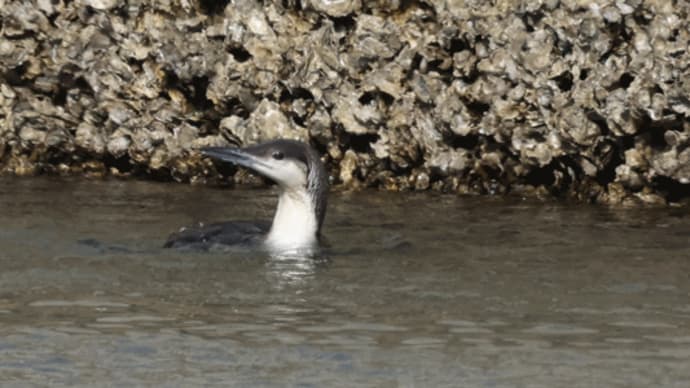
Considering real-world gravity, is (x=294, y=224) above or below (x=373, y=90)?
below

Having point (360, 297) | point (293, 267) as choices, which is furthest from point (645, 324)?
point (293, 267)

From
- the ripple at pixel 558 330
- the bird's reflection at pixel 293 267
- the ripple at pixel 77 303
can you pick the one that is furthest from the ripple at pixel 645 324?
the ripple at pixel 77 303

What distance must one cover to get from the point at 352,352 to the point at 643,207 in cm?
490

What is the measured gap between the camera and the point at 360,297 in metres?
9.66

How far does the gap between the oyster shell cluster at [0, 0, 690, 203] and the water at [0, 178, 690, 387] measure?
0.40m

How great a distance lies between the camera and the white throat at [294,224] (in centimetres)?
1142

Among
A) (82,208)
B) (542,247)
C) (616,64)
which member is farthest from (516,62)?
(82,208)

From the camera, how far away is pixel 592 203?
42.4 feet

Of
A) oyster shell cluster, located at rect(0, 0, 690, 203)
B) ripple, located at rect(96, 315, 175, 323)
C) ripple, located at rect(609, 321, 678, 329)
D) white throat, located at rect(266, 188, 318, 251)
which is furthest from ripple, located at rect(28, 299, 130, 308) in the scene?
oyster shell cluster, located at rect(0, 0, 690, 203)

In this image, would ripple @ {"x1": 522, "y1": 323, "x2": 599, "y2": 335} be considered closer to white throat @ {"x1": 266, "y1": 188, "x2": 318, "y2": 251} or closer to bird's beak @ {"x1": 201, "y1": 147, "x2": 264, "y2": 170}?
white throat @ {"x1": 266, "y1": 188, "x2": 318, "y2": 251}

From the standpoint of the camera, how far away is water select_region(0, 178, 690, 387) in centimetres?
794

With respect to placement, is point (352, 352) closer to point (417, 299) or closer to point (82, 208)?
point (417, 299)

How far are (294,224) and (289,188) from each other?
31 cm

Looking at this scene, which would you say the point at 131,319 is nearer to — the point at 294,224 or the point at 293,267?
the point at 293,267
